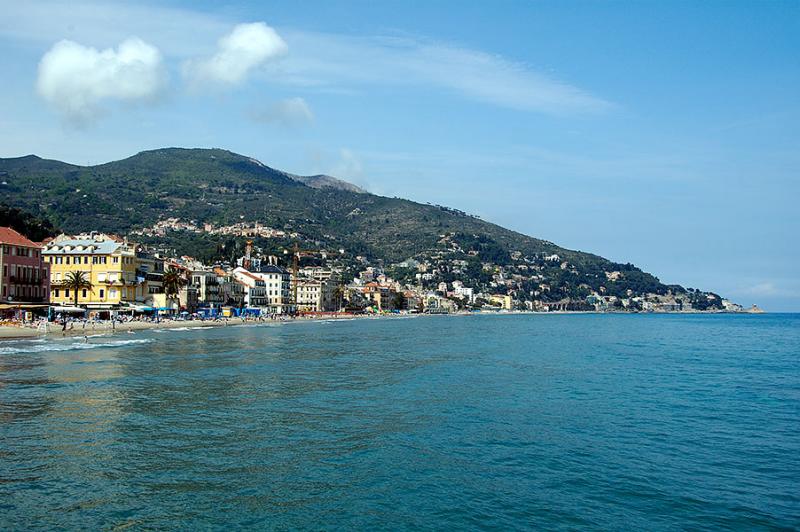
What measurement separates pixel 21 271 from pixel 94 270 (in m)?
14.4

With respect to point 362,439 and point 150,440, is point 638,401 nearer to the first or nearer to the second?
point 362,439

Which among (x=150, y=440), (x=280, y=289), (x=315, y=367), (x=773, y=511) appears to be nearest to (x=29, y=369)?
(x=315, y=367)

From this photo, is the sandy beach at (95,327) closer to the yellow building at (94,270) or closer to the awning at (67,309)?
the awning at (67,309)

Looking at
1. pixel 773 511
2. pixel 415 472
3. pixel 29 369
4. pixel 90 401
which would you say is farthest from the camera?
pixel 29 369

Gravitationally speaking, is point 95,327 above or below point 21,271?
below

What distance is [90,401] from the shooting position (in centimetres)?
2266

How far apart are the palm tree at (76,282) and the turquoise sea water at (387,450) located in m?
41.7

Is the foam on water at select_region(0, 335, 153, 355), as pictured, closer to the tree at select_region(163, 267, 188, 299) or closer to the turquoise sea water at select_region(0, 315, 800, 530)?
the turquoise sea water at select_region(0, 315, 800, 530)

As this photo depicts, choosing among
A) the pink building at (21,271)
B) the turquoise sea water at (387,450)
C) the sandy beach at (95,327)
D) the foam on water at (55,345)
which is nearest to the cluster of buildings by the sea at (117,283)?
the pink building at (21,271)

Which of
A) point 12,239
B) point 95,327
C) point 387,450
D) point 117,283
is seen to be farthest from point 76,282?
point 387,450

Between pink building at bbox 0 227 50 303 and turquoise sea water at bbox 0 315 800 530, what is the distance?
107 feet

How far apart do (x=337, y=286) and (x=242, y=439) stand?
150m

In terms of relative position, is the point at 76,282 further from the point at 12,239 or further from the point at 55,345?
the point at 55,345

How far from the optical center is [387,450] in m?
16.7
